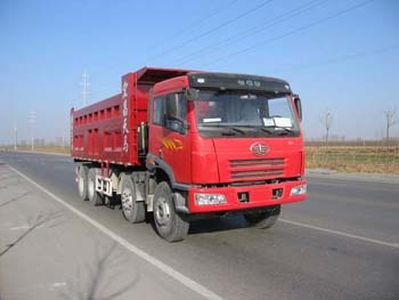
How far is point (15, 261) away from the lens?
299 inches

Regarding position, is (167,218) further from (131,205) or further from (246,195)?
(131,205)

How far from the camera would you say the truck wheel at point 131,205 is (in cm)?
1059

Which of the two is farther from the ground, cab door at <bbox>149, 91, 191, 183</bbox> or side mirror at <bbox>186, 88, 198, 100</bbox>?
side mirror at <bbox>186, 88, 198, 100</bbox>

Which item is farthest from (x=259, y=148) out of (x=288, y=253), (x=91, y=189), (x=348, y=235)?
(x=91, y=189)

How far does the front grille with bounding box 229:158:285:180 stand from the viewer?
8.12 meters

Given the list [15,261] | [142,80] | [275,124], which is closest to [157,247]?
[15,261]

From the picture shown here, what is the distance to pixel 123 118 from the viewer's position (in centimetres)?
1099

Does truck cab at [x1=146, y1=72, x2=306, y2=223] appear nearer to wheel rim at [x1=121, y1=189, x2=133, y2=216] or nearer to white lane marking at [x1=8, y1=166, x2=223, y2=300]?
white lane marking at [x1=8, y1=166, x2=223, y2=300]

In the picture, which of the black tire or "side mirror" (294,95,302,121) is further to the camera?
the black tire

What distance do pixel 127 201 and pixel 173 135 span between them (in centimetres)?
292

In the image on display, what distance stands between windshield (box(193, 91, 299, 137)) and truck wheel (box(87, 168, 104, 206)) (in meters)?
6.77

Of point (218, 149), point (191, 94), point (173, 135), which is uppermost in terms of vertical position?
point (191, 94)

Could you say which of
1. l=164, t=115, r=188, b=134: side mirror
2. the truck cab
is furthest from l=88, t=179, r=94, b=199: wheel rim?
l=164, t=115, r=188, b=134: side mirror

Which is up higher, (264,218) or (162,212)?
(162,212)
